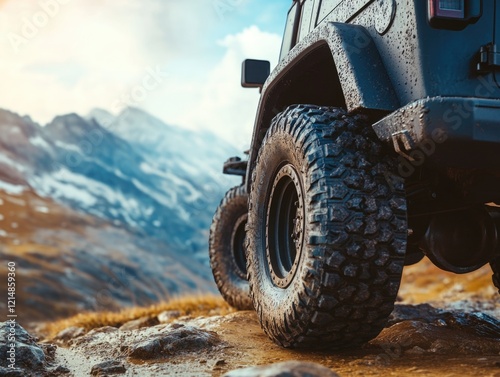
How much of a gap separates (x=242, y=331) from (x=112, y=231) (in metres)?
72.3

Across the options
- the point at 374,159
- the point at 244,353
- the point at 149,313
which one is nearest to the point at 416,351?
the point at 244,353

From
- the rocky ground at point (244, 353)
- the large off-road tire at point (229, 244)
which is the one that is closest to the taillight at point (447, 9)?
the rocky ground at point (244, 353)

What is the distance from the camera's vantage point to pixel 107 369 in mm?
2609

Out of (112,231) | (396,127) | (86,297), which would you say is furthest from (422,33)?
(112,231)

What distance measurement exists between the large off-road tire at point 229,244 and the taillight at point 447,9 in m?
2.99

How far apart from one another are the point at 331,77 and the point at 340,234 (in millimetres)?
1270

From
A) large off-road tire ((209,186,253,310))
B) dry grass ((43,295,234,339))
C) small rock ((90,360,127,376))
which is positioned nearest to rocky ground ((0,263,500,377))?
small rock ((90,360,127,376))

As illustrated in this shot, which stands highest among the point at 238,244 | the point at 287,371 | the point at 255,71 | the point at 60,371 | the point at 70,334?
the point at 255,71

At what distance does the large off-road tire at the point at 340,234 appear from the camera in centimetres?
241

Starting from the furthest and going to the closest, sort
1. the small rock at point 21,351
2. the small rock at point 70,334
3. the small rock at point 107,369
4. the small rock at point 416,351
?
A: 1. the small rock at point 70,334
2. the small rock at point 416,351
3. the small rock at point 21,351
4. the small rock at point 107,369

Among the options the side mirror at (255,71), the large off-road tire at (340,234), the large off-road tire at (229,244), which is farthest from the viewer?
the large off-road tire at (229,244)

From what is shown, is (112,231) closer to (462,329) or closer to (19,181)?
(19,181)

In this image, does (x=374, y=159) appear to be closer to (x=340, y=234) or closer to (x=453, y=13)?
(x=340, y=234)

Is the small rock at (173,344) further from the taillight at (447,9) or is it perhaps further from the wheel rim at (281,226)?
the taillight at (447,9)
